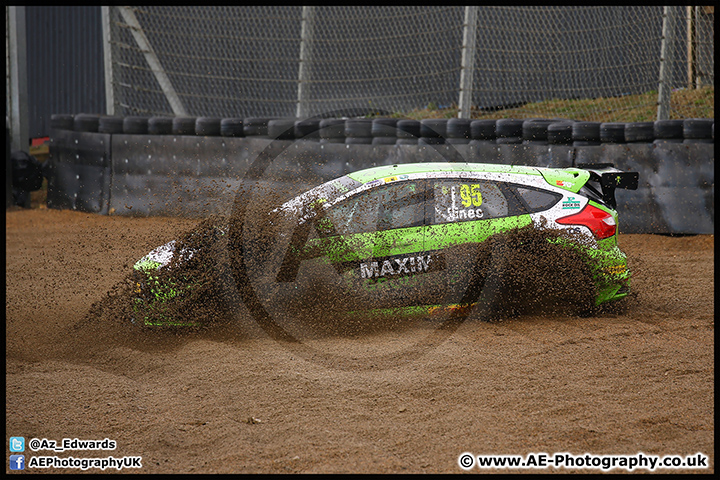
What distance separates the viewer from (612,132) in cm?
932

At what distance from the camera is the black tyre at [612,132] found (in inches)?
366

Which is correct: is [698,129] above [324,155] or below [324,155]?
above

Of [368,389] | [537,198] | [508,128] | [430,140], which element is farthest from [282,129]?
[368,389]

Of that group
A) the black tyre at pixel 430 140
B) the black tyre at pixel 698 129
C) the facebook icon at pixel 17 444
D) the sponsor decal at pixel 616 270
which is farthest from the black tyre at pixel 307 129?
the facebook icon at pixel 17 444

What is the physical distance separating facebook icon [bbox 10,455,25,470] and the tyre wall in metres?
4.73

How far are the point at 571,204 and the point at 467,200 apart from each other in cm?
98

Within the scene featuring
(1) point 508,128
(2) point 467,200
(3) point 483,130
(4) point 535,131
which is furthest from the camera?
(3) point 483,130

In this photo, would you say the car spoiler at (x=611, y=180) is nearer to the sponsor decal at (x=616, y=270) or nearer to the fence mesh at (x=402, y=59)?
the sponsor decal at (x=616, y=270)

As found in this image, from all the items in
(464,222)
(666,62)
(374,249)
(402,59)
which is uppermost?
(402,59)

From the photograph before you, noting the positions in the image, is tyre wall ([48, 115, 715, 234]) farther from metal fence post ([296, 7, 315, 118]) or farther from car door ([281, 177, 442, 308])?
car door ([281, 177, 442, 308])

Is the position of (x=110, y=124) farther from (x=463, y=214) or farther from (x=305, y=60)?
(x=463, y=214)

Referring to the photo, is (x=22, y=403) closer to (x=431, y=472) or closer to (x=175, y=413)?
(x=175, y=413)

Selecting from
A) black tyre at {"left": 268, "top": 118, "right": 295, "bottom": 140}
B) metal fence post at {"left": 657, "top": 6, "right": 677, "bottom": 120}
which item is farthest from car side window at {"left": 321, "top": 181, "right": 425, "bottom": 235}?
metal fence post at {"left": 657, "top": 6, "right": 677, "bottom": 120}

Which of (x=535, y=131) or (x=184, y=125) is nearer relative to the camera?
(x=535, y=131)
